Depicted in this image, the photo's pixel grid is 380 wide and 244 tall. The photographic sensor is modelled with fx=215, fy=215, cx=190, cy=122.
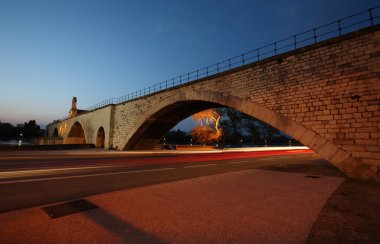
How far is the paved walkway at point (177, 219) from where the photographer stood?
3.20m

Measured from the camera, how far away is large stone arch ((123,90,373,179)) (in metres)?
9.55

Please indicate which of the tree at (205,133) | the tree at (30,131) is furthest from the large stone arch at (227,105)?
the tree at (30,131)

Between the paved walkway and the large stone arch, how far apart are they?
14.8 ft

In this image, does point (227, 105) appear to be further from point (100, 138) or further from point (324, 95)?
point (100, 138)

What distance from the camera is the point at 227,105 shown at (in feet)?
54.4

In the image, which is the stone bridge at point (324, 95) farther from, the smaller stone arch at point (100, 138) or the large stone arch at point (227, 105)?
the smaller stone arch at point (100, 138)

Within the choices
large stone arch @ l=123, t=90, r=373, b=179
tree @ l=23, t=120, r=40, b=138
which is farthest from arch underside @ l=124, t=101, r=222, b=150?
tree @ l=23, t=120, r=40, b=138

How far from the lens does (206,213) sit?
427cm

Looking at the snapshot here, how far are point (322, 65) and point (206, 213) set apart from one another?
10.5 meters

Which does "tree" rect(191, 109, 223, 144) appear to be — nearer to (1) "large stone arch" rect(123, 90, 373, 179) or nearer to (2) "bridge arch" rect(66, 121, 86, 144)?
(1) "large stone arch" rect(123, 90, 373, 179)

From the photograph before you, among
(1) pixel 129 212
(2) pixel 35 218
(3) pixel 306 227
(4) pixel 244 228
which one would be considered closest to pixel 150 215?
(1) pixel 129 212

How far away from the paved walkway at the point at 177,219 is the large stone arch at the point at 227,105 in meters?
4.50

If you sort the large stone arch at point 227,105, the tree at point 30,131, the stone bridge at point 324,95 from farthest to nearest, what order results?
the tree at point 30,131
the large stone arch at point 227,105
the stone bridge at point 324,95

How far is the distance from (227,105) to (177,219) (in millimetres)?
13386
